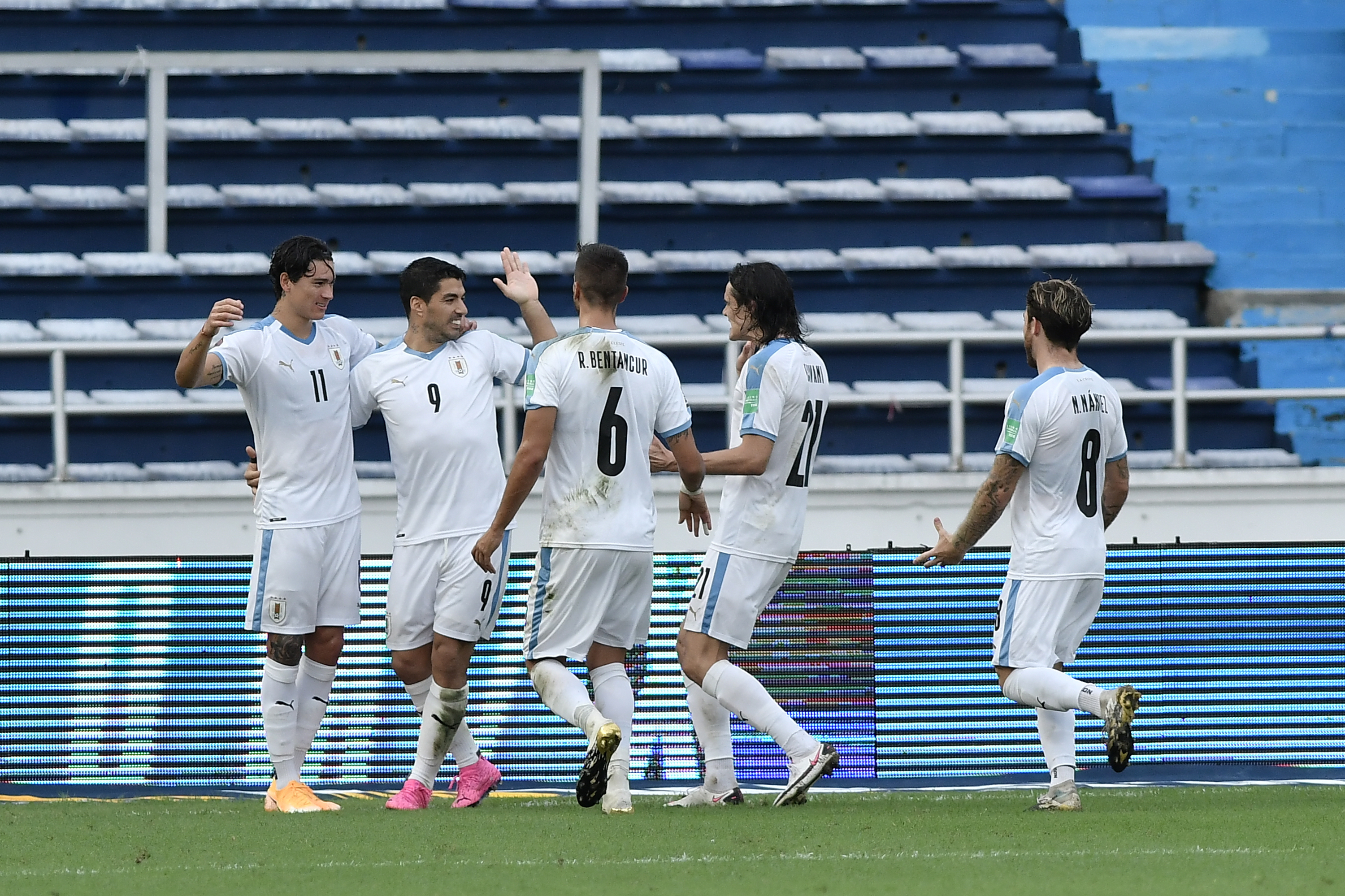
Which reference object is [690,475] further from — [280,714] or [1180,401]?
[1180,401]

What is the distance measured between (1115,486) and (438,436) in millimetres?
2411

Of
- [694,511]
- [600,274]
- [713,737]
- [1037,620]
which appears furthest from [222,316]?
[1037,620]

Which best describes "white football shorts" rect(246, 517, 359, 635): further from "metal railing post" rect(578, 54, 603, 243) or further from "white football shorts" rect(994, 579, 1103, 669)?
A: "metal railing post" rect(578, 54, 603, 243)

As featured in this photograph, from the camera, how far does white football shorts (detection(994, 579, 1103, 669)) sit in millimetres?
5727

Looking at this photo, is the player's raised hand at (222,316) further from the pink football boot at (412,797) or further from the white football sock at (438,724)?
the pink football boot at (412,797)

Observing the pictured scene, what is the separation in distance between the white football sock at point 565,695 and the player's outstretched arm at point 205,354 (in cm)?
154

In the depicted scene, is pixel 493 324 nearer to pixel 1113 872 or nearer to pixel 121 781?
pixel 121 781

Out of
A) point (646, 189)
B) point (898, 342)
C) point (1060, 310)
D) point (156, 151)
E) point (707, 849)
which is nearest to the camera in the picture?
point (707, 849)

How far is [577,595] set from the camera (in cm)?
573

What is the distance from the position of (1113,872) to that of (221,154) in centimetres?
1035

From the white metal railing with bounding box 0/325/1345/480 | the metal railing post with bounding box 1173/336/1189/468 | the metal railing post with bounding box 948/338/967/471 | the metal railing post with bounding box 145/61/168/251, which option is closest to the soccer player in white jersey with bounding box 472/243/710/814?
the white metal railing with bounding box 0/325/1345/480

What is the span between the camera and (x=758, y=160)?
13.2 meters

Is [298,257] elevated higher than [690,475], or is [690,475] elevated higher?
[298,257]

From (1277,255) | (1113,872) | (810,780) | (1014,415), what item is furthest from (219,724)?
(1277,255)
